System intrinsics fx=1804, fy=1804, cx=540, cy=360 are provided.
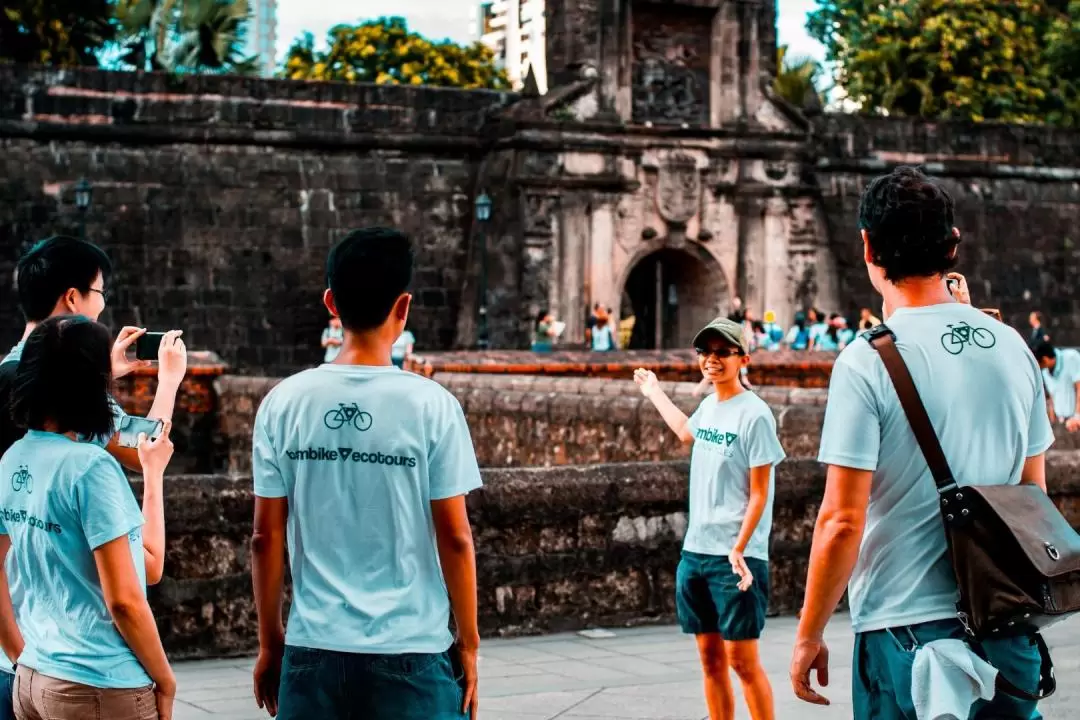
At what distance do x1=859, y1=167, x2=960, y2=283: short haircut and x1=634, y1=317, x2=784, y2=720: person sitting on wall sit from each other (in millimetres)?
1877

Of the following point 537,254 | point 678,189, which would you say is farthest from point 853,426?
point 678,189

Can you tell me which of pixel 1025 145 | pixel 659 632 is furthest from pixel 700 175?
pixel 659 632

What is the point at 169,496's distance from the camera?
290 inches

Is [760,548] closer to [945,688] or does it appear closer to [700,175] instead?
Answer: [945,688]

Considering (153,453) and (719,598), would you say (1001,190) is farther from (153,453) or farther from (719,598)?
(153,453)

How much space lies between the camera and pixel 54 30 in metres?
34.5

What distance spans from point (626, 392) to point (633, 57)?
13.9 metres

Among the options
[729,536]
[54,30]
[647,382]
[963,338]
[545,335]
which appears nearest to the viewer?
[963,338]

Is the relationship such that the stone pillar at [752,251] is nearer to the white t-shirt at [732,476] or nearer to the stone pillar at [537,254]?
the stone pillar at [537,254]

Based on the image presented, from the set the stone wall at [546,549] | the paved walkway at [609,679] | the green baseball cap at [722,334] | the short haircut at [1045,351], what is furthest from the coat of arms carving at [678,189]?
the green baseball cap at [722,334]

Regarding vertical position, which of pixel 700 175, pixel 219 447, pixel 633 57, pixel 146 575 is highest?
pixel 633 57

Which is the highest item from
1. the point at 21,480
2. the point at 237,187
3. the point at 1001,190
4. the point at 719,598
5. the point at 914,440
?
the point at 1001,190

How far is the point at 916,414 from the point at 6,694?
2044 mm

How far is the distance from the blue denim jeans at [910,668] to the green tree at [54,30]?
31679mm
